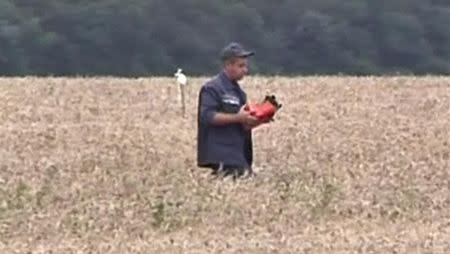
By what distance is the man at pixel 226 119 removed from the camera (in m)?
13.0

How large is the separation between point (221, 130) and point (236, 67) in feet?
1.54

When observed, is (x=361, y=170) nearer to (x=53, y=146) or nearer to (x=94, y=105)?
(x=53, y=146)

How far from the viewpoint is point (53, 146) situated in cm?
1684

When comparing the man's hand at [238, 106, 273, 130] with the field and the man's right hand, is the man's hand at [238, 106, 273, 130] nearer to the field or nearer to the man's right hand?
the man's right hand

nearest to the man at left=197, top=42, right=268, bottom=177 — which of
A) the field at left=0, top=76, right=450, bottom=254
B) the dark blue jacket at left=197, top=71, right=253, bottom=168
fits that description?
the dark blue jacket at left=197, top=71, right=253, bottom=168

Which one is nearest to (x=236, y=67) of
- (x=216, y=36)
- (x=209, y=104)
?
(x=209, y=104)

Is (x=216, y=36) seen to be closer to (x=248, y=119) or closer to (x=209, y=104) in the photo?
(x=209, y=104)

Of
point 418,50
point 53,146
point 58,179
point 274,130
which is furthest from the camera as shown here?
point 418,50

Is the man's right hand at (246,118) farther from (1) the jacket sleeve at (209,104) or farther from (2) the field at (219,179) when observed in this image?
(2) the field at (219,179)

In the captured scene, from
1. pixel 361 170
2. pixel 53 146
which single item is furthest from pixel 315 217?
pixel 53 146

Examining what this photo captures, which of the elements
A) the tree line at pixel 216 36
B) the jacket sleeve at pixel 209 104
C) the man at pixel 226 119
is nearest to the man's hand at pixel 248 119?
the man at pixel 226 119

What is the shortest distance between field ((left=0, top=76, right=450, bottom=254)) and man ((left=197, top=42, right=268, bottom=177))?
0.66ft

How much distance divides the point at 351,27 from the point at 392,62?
5.34ft

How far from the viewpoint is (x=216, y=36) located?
1785 inches
